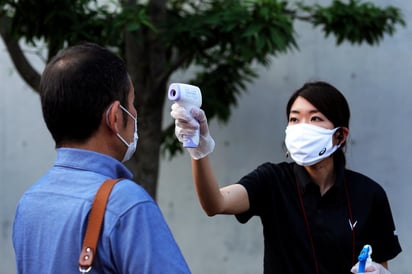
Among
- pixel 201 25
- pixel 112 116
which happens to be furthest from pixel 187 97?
pixel 201 25

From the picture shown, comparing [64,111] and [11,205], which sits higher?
[64,111]

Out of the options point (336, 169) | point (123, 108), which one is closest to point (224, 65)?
point (336, 169)

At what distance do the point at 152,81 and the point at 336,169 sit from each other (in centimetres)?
209

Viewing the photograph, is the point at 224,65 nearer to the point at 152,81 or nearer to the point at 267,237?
the point at 152,81

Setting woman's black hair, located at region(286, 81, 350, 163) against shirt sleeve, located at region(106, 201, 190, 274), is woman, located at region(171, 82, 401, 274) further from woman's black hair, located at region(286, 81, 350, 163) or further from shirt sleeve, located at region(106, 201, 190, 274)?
shirt sleeve, located at region(106, 201, 190, 274)

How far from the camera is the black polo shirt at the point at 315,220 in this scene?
254 centimetres

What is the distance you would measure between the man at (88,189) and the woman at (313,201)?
771 millimetres

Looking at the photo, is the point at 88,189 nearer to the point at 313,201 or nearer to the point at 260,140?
the point at 313,201

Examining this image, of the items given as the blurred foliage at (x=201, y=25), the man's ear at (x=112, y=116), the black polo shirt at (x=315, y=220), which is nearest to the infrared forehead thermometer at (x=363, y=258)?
the black polo shirt at (x=315, y=220)

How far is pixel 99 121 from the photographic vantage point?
1.65 meters

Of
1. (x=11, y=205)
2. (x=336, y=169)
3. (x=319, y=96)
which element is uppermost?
(x=319, y=96)

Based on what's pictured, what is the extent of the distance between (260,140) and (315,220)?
313 cm

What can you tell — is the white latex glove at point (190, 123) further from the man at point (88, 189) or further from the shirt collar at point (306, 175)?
the shirt collar at point (306, 175)

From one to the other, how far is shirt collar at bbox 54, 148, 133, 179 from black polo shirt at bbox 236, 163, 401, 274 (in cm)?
96
